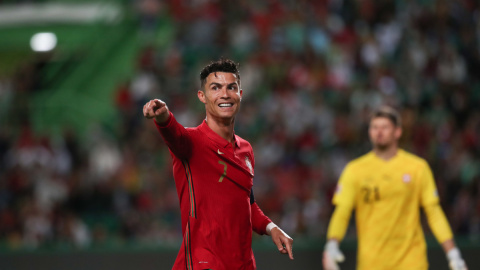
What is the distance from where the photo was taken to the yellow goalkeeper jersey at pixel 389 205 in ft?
23.2

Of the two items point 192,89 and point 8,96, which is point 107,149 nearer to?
point 192,89

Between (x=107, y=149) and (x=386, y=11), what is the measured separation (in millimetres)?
5861

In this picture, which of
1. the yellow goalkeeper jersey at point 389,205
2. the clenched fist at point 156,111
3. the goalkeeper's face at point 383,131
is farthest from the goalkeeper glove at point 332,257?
the clenched fist at point 156,111

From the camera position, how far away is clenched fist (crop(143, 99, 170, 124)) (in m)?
4.15

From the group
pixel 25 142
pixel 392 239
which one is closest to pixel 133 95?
pixel 25 142

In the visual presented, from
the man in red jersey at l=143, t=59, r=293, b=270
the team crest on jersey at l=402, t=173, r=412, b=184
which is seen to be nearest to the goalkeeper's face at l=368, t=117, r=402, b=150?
the team crest on jersey at l=402, t=173, r=412, b=184

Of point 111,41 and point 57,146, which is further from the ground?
point 111,41

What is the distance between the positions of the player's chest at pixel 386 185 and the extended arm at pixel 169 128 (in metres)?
2.98

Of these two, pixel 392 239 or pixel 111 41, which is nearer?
pixel 392 239

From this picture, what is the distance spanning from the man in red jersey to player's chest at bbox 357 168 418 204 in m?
2.47

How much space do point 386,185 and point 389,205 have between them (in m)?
0.19

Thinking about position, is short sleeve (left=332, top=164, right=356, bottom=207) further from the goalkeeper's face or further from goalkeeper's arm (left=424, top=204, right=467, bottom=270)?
goalkeeper's arm (left=424, top=204, right=467, bottom=270)

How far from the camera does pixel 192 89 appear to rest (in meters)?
14.2

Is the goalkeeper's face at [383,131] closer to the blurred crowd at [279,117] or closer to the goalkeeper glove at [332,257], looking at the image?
the goalkeeper glove at [332,257]
